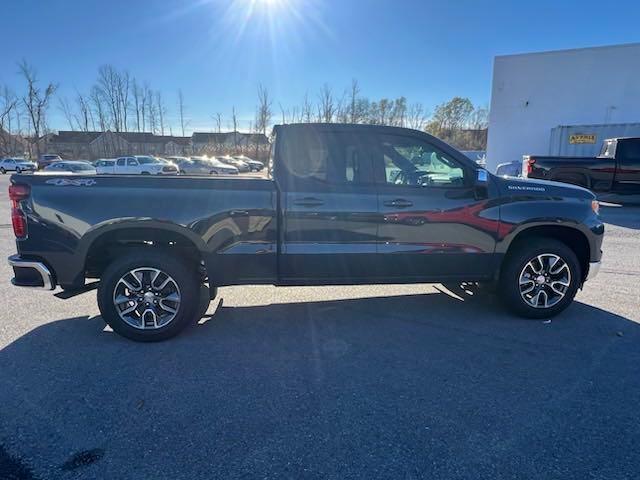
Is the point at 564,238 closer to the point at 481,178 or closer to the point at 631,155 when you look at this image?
the point at 481,178

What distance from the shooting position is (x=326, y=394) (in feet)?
9.25

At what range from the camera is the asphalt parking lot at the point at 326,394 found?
219cm

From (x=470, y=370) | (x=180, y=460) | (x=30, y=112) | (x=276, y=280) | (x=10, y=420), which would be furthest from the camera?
(x=30, y=112)

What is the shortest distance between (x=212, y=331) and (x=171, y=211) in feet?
4.15

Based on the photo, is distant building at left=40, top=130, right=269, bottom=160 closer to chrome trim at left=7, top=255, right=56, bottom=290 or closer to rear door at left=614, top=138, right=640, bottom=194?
rear door at left=614, top=138, right=640, bottom=194

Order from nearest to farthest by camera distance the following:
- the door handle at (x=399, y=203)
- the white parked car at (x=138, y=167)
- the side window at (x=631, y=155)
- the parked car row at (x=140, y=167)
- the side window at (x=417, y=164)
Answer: the door handle at (x=399, y=203), the side window at (x=417, y=164), the side window at (x=631, y=155), the parked car row at (x=140, y=167), the white parked car at (x=138, y=167)

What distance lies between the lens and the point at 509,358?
3.35 meters

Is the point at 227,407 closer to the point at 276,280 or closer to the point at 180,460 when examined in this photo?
the point at 180,460

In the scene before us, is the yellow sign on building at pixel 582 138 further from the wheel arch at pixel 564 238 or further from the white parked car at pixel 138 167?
the white parked car at pixel 138 167

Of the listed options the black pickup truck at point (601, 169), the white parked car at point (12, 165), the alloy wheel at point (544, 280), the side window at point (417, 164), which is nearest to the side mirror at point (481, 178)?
the side window at point (417, 164)

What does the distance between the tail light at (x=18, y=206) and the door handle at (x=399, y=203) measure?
3.25m

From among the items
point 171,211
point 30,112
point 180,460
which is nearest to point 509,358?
point 180,460

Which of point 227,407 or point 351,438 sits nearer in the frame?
point 351,438

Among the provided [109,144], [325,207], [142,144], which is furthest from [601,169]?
[142,144]
